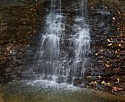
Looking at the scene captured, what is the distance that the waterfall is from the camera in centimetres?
926

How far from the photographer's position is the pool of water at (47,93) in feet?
25.1

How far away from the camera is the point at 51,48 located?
9.92 meters

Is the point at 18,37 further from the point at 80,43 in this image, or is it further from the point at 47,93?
the point at 47,93

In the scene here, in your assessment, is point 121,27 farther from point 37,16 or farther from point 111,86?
point 37,16

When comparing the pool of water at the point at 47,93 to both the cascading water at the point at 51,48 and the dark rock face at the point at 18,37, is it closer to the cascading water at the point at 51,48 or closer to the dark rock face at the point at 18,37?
the cascading water at the point at 51,48

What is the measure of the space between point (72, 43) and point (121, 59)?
6.06 feet

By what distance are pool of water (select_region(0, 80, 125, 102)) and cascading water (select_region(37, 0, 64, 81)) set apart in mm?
648

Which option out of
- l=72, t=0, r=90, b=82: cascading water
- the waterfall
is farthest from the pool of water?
l=72, t=0, r=90, b=82: cascading water

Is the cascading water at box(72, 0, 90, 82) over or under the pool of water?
over

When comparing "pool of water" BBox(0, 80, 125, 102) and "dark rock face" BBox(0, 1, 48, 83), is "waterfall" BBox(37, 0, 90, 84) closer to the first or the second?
"dark rock face" BBox(0, 1, 48, 83)

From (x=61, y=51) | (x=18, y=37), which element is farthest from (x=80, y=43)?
(x=18, y=37)

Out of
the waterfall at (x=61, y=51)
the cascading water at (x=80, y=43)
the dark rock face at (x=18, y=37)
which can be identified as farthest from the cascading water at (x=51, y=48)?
the cascading water at (x=80, y=43)

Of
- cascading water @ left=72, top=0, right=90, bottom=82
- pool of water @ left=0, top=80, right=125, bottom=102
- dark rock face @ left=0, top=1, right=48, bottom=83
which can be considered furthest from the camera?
dark rock face @ left=0, top=1, right=48, bottom=83

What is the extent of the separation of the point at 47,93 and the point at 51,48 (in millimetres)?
2321
